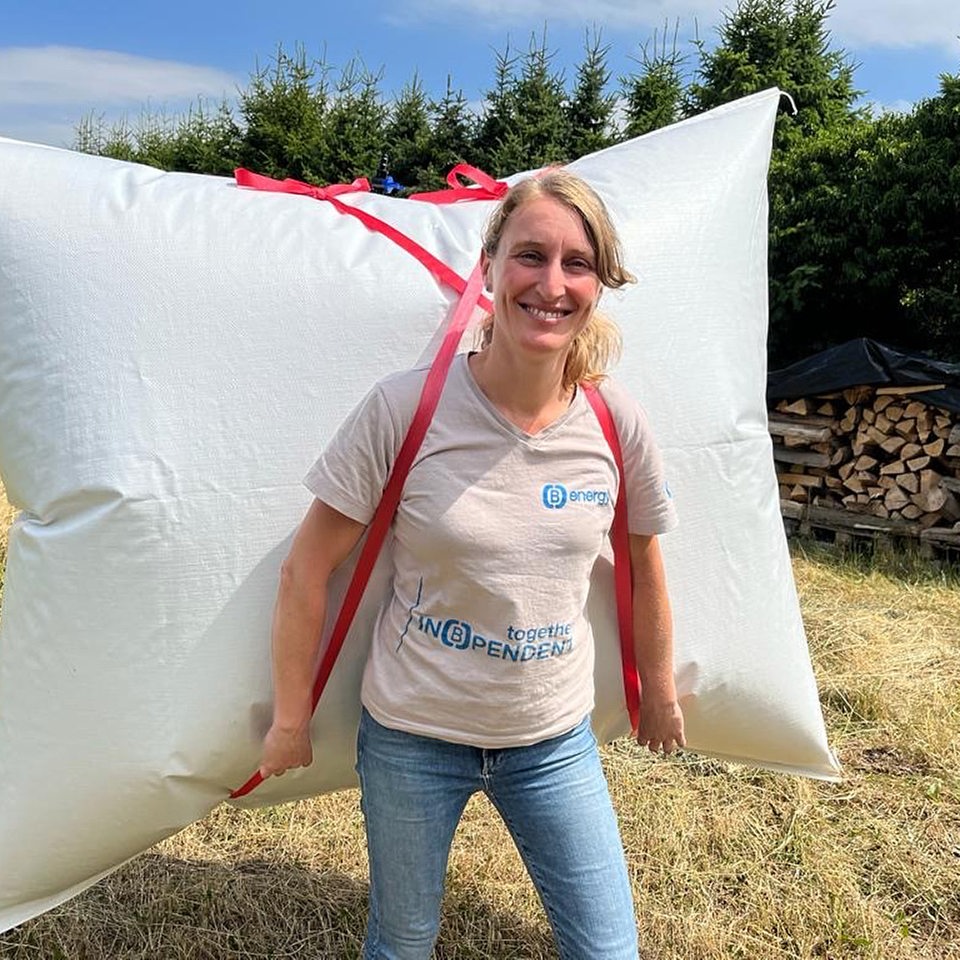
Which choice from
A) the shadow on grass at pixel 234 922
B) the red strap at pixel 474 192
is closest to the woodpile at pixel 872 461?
the shadow on grass at pixel 234 922

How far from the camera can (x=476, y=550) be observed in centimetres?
136

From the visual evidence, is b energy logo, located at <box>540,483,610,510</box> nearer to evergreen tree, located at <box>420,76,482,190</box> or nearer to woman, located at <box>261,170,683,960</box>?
woman, located at <box>261,170,683,960</box>

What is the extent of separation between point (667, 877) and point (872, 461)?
3522 millimetres

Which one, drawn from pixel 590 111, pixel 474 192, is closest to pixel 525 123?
pixel 590 111

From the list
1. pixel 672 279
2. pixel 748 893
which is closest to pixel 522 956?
pixel 748 893

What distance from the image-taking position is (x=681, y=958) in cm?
216

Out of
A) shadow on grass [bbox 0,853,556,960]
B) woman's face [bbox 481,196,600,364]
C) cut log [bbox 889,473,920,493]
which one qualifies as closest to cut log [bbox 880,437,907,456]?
cut log [bbox 889,473,920,493]

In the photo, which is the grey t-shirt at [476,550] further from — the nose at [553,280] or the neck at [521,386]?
the nose at [553,280]

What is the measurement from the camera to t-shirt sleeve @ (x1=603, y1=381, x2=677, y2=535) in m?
1.50

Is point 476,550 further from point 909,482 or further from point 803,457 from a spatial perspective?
point 803,457

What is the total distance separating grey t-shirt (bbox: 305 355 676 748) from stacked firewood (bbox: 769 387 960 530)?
4.16 metres

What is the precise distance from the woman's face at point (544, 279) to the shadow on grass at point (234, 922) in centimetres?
148

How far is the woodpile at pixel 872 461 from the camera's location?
199 inches

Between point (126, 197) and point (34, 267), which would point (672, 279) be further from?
point (34, 267)
